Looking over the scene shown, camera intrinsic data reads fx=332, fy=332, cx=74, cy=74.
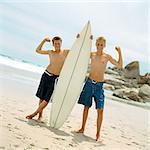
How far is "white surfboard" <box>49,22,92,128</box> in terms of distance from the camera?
17.9 ft

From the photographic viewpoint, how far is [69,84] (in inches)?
217

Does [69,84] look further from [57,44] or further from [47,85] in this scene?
[57,44]

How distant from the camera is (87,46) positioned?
5566 mm

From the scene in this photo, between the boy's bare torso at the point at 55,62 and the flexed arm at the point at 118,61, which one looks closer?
the flexed arm at the point at 118,61

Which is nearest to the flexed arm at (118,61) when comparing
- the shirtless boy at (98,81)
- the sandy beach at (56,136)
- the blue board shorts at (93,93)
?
the shirtless boy at (98,81)

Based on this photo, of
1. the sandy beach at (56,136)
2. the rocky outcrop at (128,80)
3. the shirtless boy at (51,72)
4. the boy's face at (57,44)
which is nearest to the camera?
the sandy beach at (56,136)

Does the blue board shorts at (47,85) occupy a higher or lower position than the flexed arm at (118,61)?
lower

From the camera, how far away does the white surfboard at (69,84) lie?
5.46 m

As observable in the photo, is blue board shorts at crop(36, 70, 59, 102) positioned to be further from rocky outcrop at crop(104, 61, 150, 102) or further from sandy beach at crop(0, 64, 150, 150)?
rocky outcrop at crop(104, 61, 150, 102)

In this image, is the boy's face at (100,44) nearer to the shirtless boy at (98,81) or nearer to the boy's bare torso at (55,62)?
the shirtless boy at (98,81)

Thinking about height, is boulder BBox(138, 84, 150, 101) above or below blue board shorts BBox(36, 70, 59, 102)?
below

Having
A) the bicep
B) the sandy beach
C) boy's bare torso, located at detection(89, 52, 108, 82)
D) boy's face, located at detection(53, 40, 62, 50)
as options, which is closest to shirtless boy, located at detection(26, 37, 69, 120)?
boy's face, located at detection(53, 40, 62, 50)

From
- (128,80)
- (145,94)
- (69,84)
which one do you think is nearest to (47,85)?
(69,84)

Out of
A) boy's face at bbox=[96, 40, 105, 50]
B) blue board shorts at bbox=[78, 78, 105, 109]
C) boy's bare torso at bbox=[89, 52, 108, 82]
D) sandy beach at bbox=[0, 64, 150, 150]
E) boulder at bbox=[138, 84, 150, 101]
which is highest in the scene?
boy's face at bbox=[96, 40, 105, 50]
